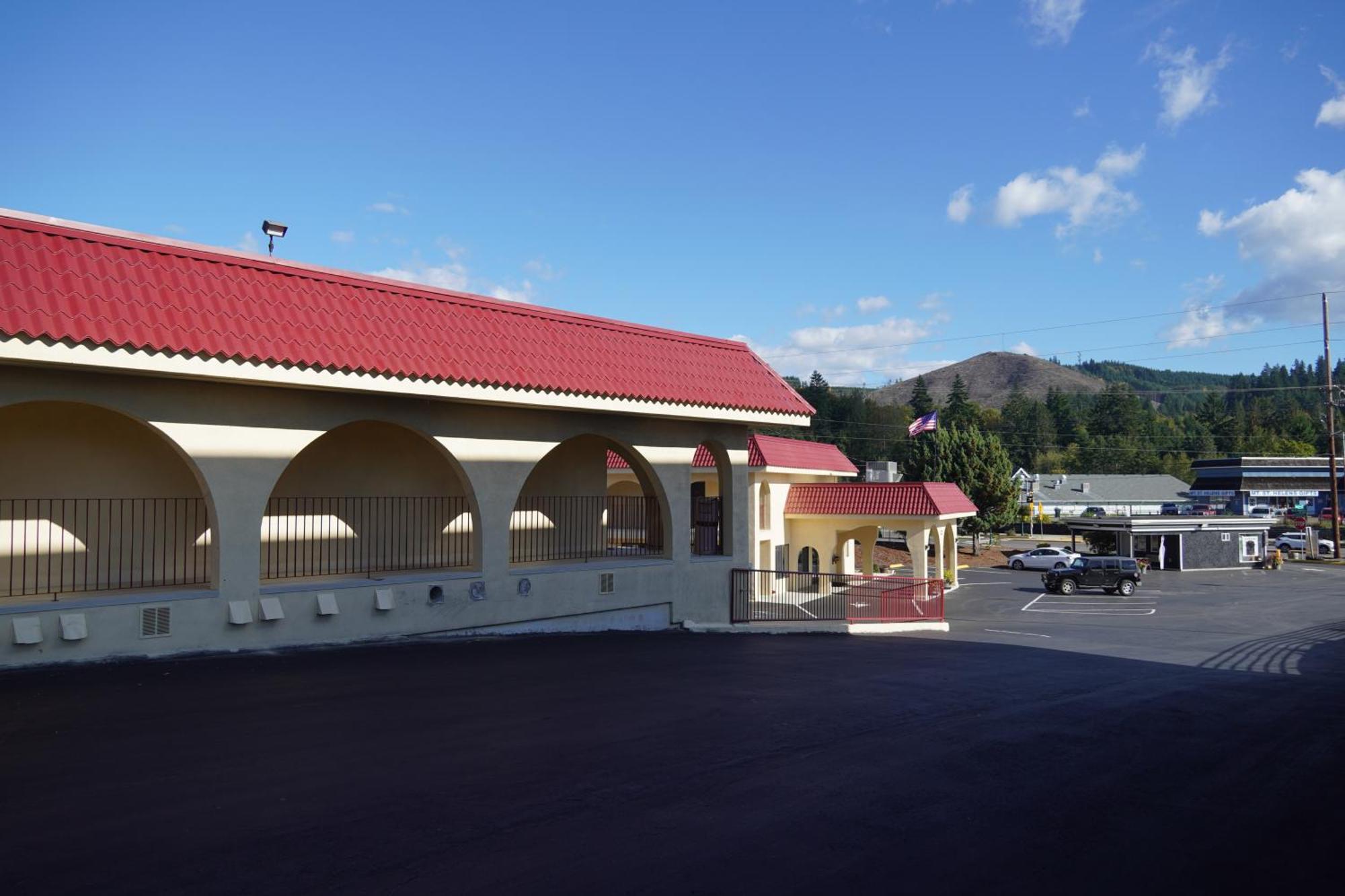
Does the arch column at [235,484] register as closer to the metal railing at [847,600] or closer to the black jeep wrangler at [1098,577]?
the metal railing at [847,600]

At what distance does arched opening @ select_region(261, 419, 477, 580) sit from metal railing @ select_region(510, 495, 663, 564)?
3.67 ft

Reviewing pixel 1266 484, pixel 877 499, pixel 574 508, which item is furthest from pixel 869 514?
pixel 1266 484

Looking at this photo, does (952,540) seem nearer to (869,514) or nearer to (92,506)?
(869,514)

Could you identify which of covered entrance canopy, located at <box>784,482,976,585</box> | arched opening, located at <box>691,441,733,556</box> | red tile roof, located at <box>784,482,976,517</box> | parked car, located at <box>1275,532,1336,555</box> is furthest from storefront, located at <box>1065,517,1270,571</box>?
arched opening, located at <box>691,441,733,556</box>

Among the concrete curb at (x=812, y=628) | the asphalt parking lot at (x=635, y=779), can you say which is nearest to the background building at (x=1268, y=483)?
the concrete curb at (x=812, y=628)

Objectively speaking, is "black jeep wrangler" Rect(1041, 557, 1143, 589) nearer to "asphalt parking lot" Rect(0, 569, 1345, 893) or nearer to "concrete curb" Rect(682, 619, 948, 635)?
"concrete curb" Rect(682, 619, 948, 635)

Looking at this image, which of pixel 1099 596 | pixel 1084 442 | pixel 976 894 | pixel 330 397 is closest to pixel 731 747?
pixel 976 894

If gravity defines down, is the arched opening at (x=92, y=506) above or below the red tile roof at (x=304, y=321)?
below

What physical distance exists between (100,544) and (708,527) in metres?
11.2

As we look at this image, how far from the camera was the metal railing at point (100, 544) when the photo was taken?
11234 millimetres

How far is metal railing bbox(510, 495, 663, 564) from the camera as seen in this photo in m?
17.3

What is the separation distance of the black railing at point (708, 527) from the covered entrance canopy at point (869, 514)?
13622 millimetres

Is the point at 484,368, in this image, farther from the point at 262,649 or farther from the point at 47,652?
the point at 47,652

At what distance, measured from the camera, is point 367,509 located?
49.4 feet
